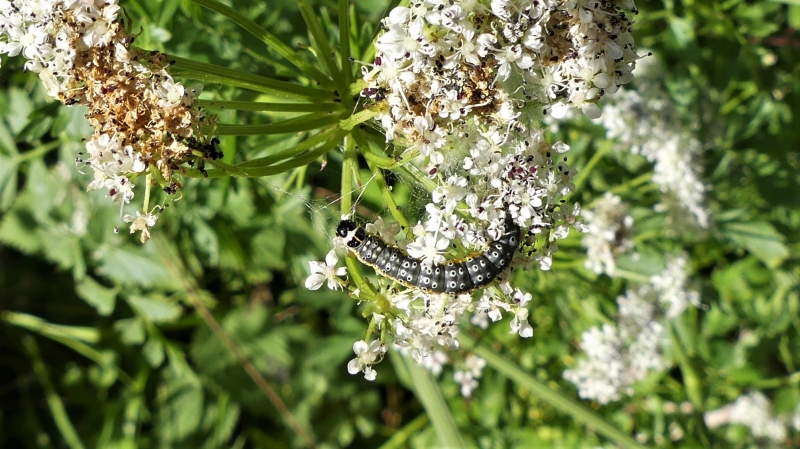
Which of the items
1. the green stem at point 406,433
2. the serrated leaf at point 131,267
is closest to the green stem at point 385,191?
the serrated leaf at point 131,267

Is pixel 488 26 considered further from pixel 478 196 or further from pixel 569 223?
pixel 569 223

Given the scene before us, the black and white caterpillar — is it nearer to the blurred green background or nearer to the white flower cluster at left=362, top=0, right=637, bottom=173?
the white flower cluster at left=362, top=0, right=637, bottom=173

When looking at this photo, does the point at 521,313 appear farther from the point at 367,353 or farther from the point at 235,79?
the point at 235,79

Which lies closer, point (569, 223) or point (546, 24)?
point (546, 24)

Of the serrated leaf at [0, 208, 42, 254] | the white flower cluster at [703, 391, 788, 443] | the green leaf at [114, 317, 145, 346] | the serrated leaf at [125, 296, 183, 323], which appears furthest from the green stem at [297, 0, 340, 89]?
the white flower cluster at [703, 391, 788, 443]

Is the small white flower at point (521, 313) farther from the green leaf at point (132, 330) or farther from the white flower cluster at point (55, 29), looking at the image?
the green leaf at point (132, 330)

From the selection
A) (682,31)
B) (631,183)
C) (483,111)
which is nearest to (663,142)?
(631,183)

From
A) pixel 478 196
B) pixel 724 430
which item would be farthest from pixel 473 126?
pixel 724 430
